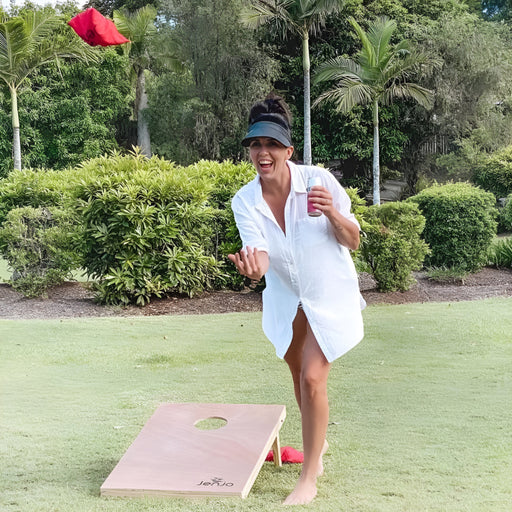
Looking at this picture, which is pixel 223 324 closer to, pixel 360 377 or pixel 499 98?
pixel 360 377

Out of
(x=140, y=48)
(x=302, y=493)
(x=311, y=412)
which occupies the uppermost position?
(x=140, y=48)

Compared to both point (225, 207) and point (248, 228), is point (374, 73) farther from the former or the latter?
point (248, 228)

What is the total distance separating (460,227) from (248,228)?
Result: 34.3 feet

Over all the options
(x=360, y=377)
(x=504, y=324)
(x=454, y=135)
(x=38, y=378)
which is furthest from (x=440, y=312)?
(x=454, y=135)

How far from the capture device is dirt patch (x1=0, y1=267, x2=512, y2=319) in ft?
34.8

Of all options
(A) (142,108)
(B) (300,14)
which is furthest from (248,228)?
(A) (142,108)

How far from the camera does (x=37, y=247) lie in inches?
469

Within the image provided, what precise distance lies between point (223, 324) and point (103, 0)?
36.7 metres

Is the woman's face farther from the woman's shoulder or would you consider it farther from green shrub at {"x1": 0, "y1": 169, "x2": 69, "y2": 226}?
green shrub at {"x1": 0, "y1": 169, "x2": 69, "y2": 226}

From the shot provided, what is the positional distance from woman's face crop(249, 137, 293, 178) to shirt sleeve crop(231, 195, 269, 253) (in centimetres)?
19

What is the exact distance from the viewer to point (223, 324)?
947cm

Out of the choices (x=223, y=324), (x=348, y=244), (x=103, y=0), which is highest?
(x=103, y=0)

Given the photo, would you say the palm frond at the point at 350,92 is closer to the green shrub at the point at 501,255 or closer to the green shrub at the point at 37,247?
the green shrub at the point at 501,255

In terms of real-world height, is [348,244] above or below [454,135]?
below
